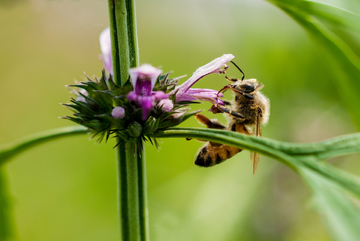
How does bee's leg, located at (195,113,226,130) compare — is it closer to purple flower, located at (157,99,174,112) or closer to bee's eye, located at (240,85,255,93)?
bee's eye, located at (240,85,255,93)

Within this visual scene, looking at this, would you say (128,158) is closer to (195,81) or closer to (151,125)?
(151,125)

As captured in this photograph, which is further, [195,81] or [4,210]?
[4,210]

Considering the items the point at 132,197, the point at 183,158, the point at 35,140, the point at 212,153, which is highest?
the point at 35,140

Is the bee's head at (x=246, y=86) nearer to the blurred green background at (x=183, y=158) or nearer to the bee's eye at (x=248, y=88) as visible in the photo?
the bee's eye at (x=248, y=88)

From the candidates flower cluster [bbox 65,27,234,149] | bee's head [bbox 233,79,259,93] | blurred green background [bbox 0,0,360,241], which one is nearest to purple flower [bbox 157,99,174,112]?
flower cluster [bbox 65,27,234,149]

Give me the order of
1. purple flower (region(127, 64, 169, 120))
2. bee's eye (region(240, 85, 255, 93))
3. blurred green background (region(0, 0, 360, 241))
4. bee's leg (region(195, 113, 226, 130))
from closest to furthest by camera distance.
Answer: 1. purple flower (region(127, 64, 169, 120))
2. bee's leg (region(195, 113, 226, 130))
3. bee's eye (region(240, 85, 255, 93))
4. blurred green background (region(0, 0, 360, 241))

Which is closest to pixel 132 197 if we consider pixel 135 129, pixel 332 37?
pixel 135 129

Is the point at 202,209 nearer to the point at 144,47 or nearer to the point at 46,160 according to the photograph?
the point at 46,160
